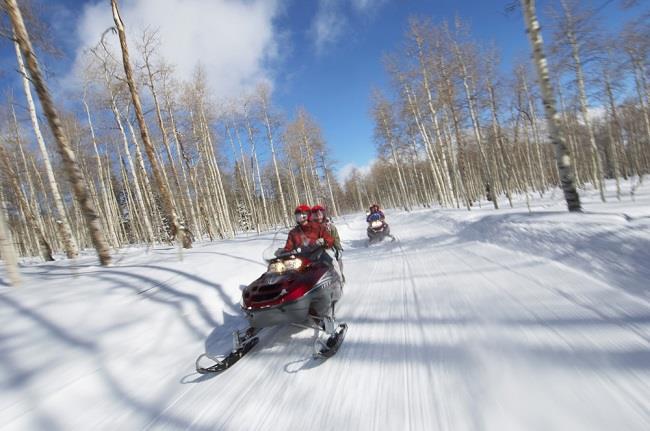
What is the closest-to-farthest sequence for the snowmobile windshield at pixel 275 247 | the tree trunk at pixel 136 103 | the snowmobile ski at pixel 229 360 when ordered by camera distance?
the snowmobile ski at pixel 229 360 → the snowmobile windshield at pixel 275 247 → the tree trunk at pixel 136 103

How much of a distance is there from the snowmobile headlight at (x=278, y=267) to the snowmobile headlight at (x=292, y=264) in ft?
0.14

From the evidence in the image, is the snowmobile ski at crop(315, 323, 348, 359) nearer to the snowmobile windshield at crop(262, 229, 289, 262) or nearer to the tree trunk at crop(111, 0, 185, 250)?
the snowmobile windshield at crop(262, 229, 289, 262)

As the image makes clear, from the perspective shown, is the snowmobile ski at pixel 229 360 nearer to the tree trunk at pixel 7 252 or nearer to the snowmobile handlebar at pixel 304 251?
the snowmobile handlebar at pixel 304 251

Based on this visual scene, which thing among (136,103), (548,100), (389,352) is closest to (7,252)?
(136,103)

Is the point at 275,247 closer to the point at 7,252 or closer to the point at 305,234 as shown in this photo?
the point at 305,234

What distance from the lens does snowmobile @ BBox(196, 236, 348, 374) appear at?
11.5 feet

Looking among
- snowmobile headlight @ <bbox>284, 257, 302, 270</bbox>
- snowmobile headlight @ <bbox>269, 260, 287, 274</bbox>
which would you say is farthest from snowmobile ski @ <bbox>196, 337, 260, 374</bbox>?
snowmobile headlight @ <bbox>284, 257, 302, 270</bbox>

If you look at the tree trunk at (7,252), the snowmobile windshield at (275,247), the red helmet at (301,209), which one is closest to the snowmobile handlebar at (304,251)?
the snowmobile windshield at (275,247)

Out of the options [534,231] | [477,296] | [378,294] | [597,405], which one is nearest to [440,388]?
[597,405]

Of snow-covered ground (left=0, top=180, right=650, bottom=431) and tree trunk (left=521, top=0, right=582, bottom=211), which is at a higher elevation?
A: tree trunk (left=521, top=0, right=582, bottom=211)

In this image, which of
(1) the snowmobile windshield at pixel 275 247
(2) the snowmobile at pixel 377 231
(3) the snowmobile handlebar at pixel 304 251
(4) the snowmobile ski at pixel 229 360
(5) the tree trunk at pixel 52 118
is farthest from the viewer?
(2) the snowmobile at pixel 377 231

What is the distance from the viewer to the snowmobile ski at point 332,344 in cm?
322

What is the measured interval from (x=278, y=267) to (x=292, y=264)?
0.61 feet

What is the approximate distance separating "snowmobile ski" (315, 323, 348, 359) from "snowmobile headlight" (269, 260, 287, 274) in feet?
3.44
